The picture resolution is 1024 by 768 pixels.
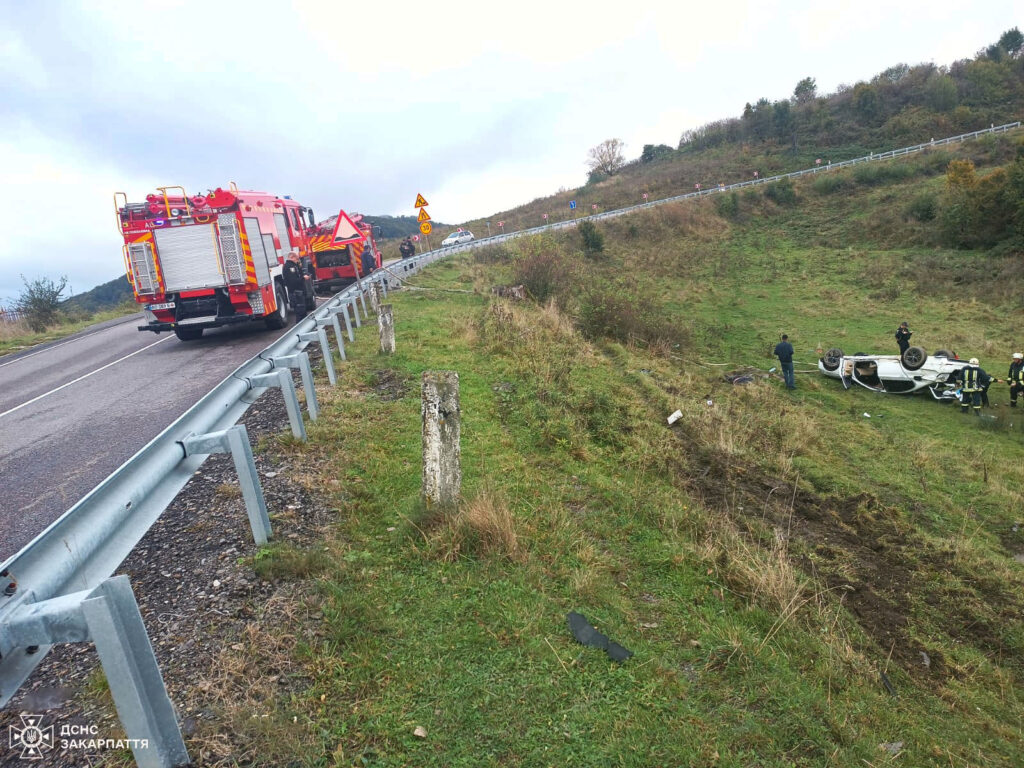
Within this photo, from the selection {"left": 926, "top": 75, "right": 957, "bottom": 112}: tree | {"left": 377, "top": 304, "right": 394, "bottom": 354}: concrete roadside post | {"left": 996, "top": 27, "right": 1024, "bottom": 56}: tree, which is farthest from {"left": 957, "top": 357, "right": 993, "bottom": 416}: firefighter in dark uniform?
{"left": 996, "top": 27, "right": 1024, "bottom": 56}: tree

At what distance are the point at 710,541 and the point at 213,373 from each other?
8.05 m

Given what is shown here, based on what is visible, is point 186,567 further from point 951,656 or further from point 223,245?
point 223,245

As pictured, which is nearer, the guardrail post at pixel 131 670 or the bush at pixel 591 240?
the guardrail post at pixel 131 670

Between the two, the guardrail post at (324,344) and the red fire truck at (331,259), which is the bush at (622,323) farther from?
the guardrail post at (324,344)

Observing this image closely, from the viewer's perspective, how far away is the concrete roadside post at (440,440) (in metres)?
4.63

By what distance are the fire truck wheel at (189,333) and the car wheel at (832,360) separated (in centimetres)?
1498

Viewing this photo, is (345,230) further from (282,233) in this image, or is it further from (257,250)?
(282,233)

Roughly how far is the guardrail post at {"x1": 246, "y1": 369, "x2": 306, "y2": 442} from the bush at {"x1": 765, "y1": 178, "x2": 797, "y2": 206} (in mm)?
37885

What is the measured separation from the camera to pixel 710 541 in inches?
204

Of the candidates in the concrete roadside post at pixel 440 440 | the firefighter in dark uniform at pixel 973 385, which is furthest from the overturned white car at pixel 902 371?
the concrete roadside post at pixel 440 440

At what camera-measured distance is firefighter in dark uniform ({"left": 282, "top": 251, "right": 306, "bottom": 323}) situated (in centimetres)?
1429

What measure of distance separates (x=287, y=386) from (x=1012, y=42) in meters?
81.4

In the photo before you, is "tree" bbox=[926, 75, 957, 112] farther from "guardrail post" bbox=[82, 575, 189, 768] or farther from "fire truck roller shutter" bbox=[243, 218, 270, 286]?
"guardrail post" bbox=[82, 575, 189, 768]

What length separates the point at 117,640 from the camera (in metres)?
2.06
